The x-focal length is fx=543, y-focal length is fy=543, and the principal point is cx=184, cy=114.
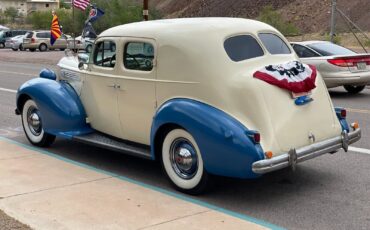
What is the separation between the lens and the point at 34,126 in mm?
8070

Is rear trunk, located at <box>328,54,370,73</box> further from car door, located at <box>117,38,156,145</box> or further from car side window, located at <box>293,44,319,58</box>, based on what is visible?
car door, located at <box>117,38,156,145</box>

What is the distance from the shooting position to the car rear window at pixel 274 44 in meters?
6.36

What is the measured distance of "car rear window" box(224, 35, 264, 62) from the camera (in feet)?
19.6

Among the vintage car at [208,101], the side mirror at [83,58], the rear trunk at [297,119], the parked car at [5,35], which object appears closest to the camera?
the vintage car at [208,101]

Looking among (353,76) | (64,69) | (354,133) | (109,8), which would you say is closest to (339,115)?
(354,133)

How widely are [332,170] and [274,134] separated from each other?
Result: 166 cm

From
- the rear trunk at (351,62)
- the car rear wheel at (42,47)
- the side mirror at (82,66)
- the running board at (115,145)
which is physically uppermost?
the side mirror at (82,66)

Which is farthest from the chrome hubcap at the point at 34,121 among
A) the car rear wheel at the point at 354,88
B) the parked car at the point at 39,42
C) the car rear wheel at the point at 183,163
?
the parked car at the point at 39,42

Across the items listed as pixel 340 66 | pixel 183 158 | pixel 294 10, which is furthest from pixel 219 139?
pixel 294 10

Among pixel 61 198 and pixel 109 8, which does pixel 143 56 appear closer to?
pixel 61 198

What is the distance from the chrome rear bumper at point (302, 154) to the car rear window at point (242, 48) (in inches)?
47.0

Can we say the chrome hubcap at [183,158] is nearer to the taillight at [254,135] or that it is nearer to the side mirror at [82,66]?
the taillight at [254,135]

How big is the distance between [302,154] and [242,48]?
1.37 metres

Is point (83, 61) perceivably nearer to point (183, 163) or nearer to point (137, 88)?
point (137, 88)
